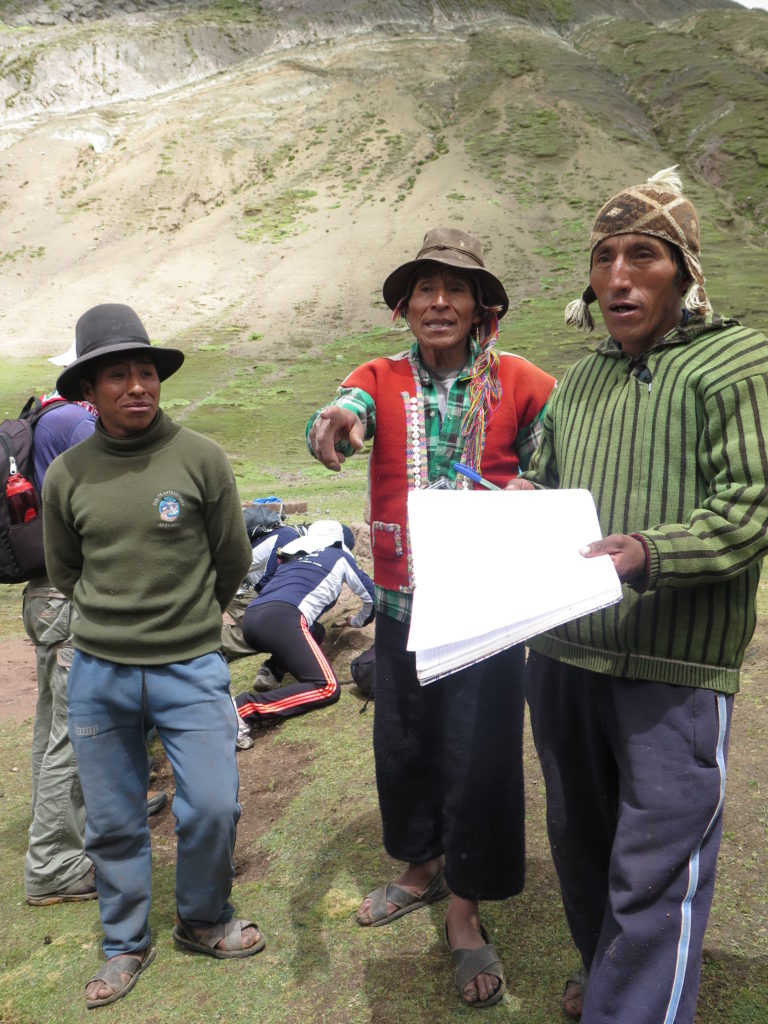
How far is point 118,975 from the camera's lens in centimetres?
295

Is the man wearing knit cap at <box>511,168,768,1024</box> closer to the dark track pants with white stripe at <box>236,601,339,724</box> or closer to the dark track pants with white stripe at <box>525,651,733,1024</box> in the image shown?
the dark track pants with white stripe at <box>525,651,733,1024</box>

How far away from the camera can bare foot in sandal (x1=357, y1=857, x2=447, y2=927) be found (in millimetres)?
3055

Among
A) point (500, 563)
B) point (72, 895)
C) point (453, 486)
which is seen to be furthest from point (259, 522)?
point (500, 563)

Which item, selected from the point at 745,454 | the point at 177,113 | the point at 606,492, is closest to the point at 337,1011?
the point at 606,492

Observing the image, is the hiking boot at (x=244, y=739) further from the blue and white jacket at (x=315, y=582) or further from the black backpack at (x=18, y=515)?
the black backpack at (x=18, y=515)

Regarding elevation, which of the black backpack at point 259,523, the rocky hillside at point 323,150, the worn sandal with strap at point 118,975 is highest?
Answer: the rocky hillside at point 323,150

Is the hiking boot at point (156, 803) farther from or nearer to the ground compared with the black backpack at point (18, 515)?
nearer to the ground

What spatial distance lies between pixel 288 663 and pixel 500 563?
3435mm

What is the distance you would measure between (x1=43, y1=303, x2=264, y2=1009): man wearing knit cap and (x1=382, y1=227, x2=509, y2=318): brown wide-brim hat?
0.85 m

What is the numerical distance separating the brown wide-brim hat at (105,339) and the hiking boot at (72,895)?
1.95 m

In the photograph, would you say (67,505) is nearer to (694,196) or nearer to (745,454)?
(745,454)

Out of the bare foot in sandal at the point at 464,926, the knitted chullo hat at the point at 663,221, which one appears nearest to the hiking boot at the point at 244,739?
the bare foot in sandal at the point at 464,926

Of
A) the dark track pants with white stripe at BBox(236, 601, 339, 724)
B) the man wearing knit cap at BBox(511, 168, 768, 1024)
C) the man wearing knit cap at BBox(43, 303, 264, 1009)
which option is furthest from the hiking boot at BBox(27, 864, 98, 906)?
the man wearing knit cap at BBox(511, 168, 768, 1024)

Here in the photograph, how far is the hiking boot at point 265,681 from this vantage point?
18.0ft
